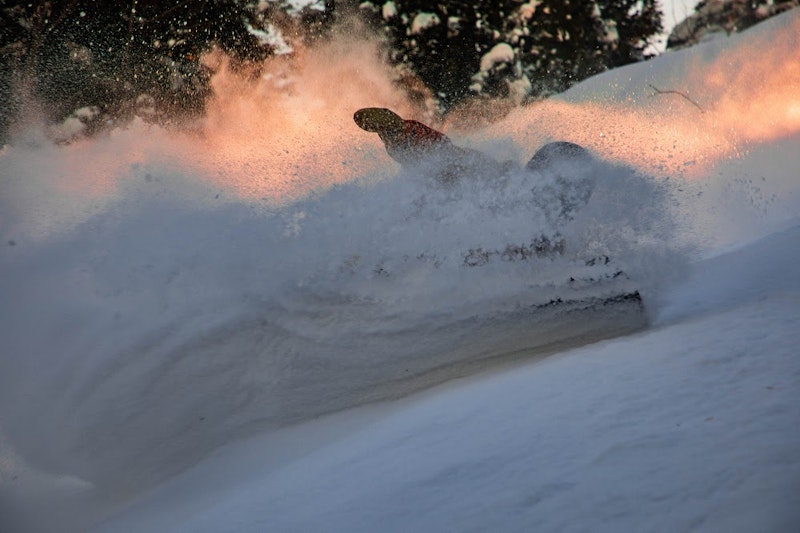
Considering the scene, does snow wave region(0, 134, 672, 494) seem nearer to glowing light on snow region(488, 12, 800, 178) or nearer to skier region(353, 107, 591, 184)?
skier region(353, 107, 591, 184)

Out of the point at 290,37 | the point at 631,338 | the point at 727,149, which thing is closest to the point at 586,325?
the point at 631,338

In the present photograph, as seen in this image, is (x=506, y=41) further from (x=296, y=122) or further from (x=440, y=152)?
(x=440, y=152)

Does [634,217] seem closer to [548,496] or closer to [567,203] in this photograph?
[567,203]

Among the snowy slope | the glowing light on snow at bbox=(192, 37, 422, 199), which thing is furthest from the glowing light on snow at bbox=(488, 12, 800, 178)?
the snowy slope

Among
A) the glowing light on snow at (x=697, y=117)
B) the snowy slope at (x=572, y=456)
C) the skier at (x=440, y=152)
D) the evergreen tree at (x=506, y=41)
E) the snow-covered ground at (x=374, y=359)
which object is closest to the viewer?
the snowy slope at (x=572, y=456)

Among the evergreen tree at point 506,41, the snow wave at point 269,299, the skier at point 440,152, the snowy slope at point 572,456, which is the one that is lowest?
the snowy slope at point 572,456

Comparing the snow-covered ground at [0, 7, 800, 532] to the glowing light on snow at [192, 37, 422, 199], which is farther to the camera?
the glowing light on snow at [192, 37, 422, 199]

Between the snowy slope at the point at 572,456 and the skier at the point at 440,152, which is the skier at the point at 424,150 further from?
the snowy slope at the point at 572,456

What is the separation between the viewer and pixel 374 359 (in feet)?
9.59

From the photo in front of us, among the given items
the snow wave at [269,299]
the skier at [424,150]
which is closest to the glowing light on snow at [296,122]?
the skier at [424,150]

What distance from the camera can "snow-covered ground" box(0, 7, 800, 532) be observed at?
1304mm

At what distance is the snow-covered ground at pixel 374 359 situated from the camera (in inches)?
51.3

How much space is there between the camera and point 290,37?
34.3 feet

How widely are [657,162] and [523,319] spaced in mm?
1680
